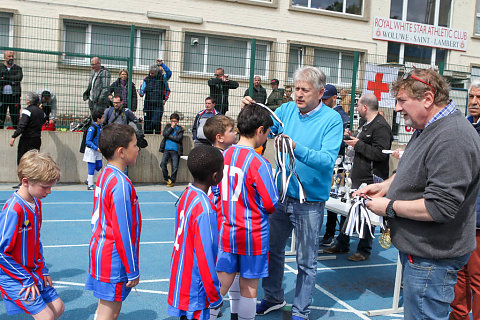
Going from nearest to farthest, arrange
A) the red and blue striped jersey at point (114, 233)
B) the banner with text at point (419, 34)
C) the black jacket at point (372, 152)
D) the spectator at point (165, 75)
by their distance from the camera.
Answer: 1. the red and blue striped jersey at point (114, 233)
2. the black jacket at point (372, 152)
3. the spectator at point (165, 75)
4. the banner with text at point (419, 34)

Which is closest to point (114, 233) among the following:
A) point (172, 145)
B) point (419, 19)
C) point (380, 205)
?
point (380, 205)

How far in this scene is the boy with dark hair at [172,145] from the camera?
1059 cm

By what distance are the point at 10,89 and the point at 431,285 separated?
10.1 m

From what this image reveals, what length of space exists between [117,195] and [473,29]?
75.3ft

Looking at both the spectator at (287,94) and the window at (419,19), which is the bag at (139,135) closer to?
the spectator at (287,94)

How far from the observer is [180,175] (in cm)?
1120

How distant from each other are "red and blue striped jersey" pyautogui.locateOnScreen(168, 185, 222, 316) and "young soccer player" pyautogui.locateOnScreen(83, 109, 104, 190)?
7161mm

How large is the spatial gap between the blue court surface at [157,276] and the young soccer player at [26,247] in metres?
0.82

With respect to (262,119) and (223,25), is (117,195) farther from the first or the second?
(223,25)

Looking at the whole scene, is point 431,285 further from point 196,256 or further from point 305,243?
point 305,243

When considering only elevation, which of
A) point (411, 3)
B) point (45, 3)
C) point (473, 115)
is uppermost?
point (411, 3)

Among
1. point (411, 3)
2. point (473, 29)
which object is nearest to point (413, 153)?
point (411, 3)

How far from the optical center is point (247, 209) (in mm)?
3520

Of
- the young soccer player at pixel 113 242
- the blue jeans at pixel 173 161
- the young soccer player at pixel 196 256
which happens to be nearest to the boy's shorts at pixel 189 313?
the young soccer player at pixel 196 256
